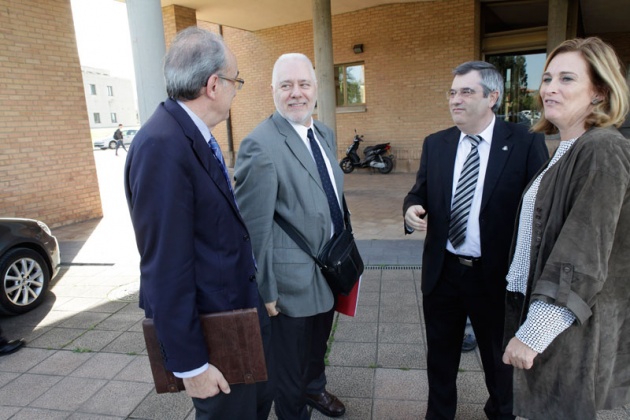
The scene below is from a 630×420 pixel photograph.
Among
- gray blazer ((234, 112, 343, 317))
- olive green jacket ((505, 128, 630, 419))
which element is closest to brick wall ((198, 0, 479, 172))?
gray blazer ((234, 112, 343, 317))

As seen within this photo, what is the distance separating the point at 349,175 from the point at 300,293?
35.8 ft

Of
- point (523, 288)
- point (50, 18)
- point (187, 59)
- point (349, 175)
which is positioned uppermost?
point (50, 18)

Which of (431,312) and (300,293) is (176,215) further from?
(431,312)

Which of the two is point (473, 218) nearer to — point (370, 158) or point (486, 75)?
point (486, 75)

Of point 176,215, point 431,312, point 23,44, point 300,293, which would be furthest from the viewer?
point 23,44

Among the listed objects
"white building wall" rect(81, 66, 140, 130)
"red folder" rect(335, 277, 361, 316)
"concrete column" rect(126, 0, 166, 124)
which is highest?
"white building wall" rect(81, 66, 140, 130)

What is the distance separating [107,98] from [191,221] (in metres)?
69.1

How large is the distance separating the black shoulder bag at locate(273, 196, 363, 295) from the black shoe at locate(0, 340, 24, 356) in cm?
295

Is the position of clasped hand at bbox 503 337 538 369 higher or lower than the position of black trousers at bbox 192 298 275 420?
higher

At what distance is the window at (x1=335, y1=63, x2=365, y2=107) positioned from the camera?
12.8m

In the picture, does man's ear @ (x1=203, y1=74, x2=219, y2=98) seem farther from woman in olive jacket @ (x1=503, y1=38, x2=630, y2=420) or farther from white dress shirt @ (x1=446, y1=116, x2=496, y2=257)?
white dress shirt @ (x1=446, y1=116, x2=496, y2=257)

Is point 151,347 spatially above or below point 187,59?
below

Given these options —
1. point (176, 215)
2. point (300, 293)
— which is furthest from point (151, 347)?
point (300, 293)

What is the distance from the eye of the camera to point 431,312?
236 centimetres
